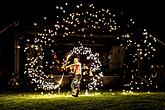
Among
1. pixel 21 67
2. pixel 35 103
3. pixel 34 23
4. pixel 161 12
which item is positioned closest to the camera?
pixel 35 103

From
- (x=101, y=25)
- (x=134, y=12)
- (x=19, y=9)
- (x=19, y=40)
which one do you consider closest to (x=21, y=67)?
(x=19, y=40)

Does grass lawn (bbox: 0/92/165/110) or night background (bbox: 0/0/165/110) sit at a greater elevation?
night background (bbox: 0/0/165/110)

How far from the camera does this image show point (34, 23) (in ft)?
75.9

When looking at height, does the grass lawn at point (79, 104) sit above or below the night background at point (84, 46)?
below

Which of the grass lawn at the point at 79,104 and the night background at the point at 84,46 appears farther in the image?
the night background at the point at 84,46

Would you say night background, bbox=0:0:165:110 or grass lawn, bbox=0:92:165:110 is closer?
grass lawn, bbox=0:92:165:110

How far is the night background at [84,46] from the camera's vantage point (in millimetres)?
23266

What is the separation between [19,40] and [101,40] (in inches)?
224

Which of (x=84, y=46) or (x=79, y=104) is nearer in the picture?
(x=79, y=104)

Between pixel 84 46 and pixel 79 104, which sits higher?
pixel 84 46

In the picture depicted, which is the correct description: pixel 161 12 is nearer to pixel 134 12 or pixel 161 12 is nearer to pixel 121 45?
pixel 134 12

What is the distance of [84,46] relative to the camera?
26328 mm

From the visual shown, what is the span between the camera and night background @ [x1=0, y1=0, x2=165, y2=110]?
76.3 ft

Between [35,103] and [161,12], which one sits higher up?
[161,12]
